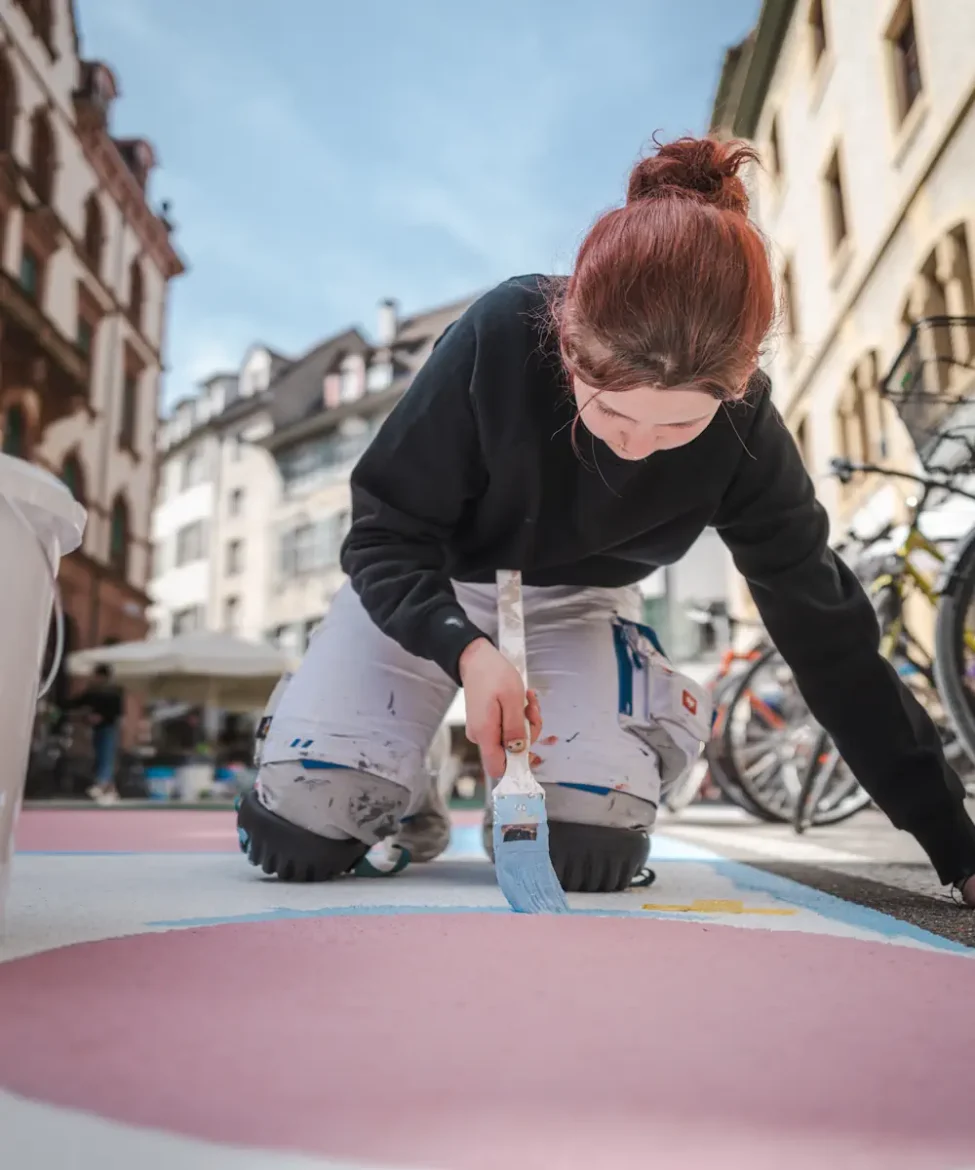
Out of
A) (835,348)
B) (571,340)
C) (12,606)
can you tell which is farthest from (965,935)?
(835,348)

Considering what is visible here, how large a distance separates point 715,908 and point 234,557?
26231 millimetres

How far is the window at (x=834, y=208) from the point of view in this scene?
9883 millimetres

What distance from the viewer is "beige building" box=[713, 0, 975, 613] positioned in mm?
6988

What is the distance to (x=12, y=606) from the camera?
3.65 ft

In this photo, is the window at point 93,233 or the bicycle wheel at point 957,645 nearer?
the bicycle wheel at point 957,645

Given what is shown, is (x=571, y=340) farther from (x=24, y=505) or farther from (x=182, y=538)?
(x=182, y=538)

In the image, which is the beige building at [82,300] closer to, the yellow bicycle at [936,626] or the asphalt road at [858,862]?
the asphalt road at [858,862]

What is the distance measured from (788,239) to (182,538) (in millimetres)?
21142

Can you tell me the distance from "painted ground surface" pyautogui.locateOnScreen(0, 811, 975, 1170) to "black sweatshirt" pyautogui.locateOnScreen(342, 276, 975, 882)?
379 mm

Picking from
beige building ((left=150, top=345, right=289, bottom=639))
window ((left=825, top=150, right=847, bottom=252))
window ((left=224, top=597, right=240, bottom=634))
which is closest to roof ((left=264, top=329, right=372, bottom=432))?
beige building ((left=150, top=345, right=289, bottom=639))

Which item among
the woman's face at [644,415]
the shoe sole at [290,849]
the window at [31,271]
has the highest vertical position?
the window at [31,271]

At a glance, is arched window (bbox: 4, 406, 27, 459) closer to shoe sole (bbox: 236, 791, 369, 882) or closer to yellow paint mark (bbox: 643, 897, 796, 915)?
shoe sole (bbox: 236, 791, 369, 882)

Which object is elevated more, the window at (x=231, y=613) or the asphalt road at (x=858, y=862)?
the window at (x=231, y=613)

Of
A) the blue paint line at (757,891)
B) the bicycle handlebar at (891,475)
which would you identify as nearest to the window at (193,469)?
the bicycle handlebar at (891,475)
